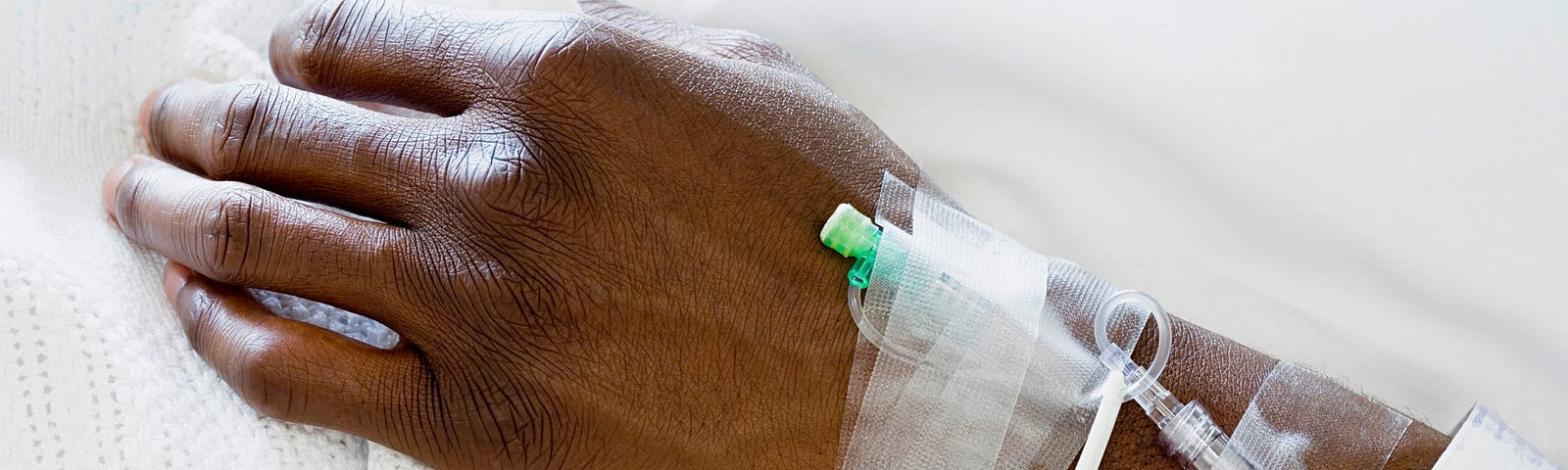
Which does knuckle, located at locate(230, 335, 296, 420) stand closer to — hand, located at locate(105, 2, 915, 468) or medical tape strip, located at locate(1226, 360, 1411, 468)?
hand, located at locate(105, 2, 915, 468)

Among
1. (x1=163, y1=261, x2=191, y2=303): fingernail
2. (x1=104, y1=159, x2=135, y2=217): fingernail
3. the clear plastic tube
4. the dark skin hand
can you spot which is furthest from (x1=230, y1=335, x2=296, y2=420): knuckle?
the clear plastic tube

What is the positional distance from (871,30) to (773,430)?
432 millimetres

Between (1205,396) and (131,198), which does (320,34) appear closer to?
(131,198)

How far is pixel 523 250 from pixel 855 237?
0.25 meters

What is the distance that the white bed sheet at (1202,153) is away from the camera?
928 millimetres

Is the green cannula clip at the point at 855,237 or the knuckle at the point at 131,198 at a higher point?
the green cannula clip at the point at 855,237

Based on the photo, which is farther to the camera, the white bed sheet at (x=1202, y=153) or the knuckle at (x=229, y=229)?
the white bed sheet at (x=1202, y=153)

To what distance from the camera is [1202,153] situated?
1030 millimetres

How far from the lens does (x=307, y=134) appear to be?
2.78 feet

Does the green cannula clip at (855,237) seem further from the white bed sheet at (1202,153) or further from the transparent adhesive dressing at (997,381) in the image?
the white bed sheet at (1202,153)

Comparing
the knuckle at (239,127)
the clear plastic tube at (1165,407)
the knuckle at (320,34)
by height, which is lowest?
the knuckle at (239,127)

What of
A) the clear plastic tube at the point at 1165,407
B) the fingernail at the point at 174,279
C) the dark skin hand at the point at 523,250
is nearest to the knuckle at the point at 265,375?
the dark skin hand at the point at 523,250

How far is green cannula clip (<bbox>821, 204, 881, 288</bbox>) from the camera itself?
848mm

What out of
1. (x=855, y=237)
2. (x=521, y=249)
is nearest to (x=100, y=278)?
(x=521, y=249)
